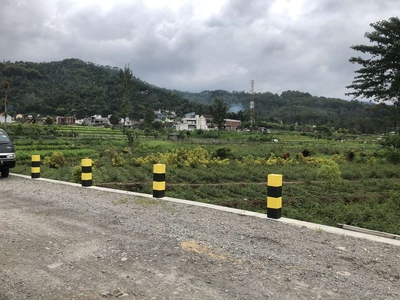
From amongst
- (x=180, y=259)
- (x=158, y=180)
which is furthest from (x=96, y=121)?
(x=180, y=259)

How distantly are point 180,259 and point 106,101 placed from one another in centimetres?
11827

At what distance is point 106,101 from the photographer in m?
117

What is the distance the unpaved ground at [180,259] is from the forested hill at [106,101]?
86828 mm

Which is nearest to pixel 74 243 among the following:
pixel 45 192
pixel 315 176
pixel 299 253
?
pixel 299 253

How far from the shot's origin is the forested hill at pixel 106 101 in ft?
343

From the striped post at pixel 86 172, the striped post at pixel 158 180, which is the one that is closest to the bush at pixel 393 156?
the striped post at pixel 158 180

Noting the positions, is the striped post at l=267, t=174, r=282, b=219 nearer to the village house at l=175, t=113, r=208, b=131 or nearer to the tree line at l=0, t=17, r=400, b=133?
the tree line at l=0, t=17, r=400, b=133

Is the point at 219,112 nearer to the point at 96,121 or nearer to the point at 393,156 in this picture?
the point at 96,121

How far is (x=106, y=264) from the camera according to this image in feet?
13.3

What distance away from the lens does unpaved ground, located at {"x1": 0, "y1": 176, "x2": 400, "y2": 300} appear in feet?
11.2

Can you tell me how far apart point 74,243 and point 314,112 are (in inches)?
5266

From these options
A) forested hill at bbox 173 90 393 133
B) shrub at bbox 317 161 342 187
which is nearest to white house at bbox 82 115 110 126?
forested hill at bbox 173 90 393 133

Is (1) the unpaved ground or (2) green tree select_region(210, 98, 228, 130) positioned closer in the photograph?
(1) the unpaved ground

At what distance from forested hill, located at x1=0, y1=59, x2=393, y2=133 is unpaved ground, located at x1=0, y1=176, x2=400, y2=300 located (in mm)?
86828
